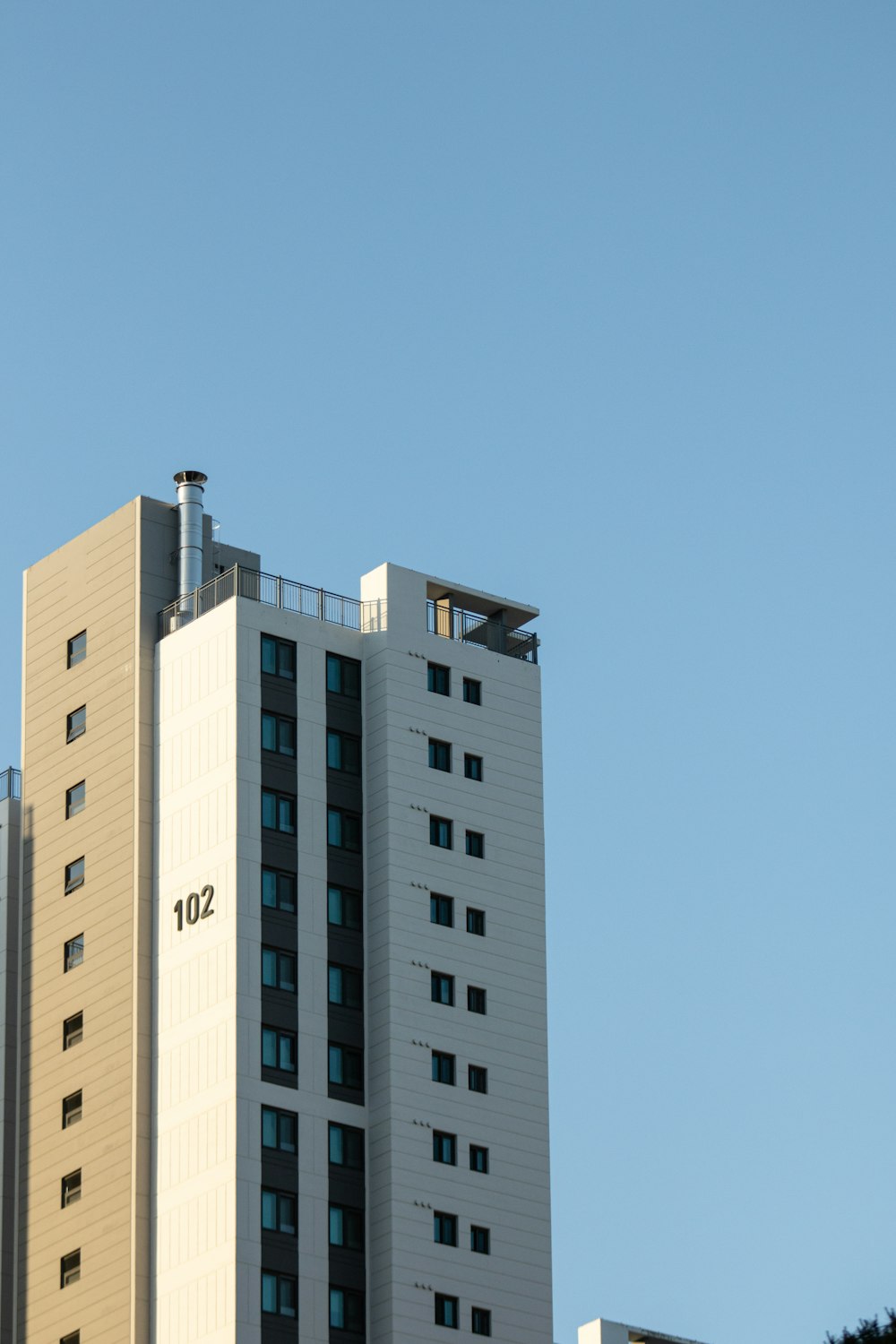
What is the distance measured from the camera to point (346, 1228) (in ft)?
332

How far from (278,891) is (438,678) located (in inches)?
458

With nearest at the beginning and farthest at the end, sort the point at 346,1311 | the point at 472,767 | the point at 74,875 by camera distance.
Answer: the point at 346,1311 → the point at 472,767 → the point at 74,875

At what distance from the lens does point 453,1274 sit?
10131 centimetres

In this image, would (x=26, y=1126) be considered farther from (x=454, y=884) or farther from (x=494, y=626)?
(x=494, y=626)

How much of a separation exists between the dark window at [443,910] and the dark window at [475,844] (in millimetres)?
2287

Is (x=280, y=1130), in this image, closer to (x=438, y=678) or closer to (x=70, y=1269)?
(x=70, y=1269)

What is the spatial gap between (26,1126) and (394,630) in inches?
940

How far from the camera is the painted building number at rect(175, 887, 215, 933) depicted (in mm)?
103875

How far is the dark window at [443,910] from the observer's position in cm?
10656

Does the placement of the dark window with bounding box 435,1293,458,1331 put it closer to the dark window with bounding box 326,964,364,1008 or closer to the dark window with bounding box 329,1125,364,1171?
the dark window with bounding box 329,1125,364,1171

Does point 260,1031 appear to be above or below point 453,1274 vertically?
above

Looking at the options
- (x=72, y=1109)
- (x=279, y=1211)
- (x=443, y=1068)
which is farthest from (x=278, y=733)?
(x=279, y=1211)

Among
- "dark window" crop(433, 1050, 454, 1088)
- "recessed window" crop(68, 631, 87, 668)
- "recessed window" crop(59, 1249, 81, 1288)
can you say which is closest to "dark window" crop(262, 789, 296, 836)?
"dark window" crop(433, 1050, 454, 1088)

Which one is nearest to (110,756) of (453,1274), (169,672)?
(169,672)
